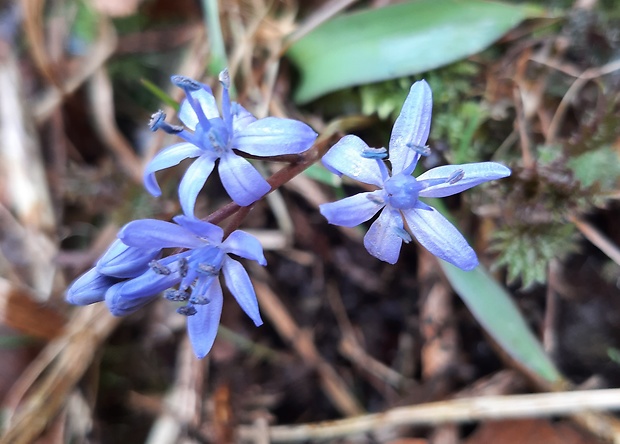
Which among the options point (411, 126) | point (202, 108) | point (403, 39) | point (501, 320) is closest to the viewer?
point (411, 126)

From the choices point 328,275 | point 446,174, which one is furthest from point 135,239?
point 328,275

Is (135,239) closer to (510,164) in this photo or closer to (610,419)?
(510,164)

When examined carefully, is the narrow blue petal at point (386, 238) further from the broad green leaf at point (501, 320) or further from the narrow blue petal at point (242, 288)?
the broad green leaf at point (501, 320)

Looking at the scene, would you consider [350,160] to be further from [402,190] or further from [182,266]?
[182,266]

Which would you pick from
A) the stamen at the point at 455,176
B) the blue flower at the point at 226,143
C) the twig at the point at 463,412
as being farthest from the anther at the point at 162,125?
the twig at the point at 463,412

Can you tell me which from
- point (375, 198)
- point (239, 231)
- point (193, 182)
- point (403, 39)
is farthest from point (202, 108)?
point (403, 39)

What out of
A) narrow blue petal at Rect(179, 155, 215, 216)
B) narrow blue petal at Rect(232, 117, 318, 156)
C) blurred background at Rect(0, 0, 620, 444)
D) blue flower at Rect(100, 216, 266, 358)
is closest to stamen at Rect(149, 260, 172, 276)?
blue flower at Rect(100, 216, 266, 358)
